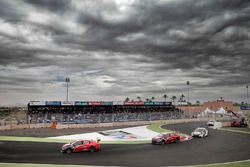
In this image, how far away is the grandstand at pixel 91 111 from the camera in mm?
46888

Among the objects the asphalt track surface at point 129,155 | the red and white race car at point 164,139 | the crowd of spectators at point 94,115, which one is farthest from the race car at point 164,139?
the crowd of spectators at point 94,115

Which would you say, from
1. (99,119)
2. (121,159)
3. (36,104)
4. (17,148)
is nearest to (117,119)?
Result: (99,119)

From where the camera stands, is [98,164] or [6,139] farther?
[6,139]

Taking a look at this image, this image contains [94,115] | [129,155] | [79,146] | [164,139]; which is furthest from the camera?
[94,115]

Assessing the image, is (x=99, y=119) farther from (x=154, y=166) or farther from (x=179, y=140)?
(x=154, y=166)

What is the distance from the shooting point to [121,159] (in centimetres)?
1936

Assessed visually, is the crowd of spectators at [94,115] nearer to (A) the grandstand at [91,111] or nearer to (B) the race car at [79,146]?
(A) the grandstand at [91,111]

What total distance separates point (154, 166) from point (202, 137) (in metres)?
17.7

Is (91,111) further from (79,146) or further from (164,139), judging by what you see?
(79,146)

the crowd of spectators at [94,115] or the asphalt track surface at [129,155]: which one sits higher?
the crowd of spectators at [94,115]

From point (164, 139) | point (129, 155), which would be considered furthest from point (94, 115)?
point (129, 155)

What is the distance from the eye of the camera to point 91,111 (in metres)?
71.2

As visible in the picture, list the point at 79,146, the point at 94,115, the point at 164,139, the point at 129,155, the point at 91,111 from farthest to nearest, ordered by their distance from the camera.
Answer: the point at 91,111
the point at 94,115
the point at 164,139
the point at 79,146
the point at 129,155

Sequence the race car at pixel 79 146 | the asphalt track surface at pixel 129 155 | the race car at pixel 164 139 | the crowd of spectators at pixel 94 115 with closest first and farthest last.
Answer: the asphalt track surface at pixel 129 155, the race car at pixel 79 146, the race car at pixel 164 139, the crowd of spectators at pixel 94 115
